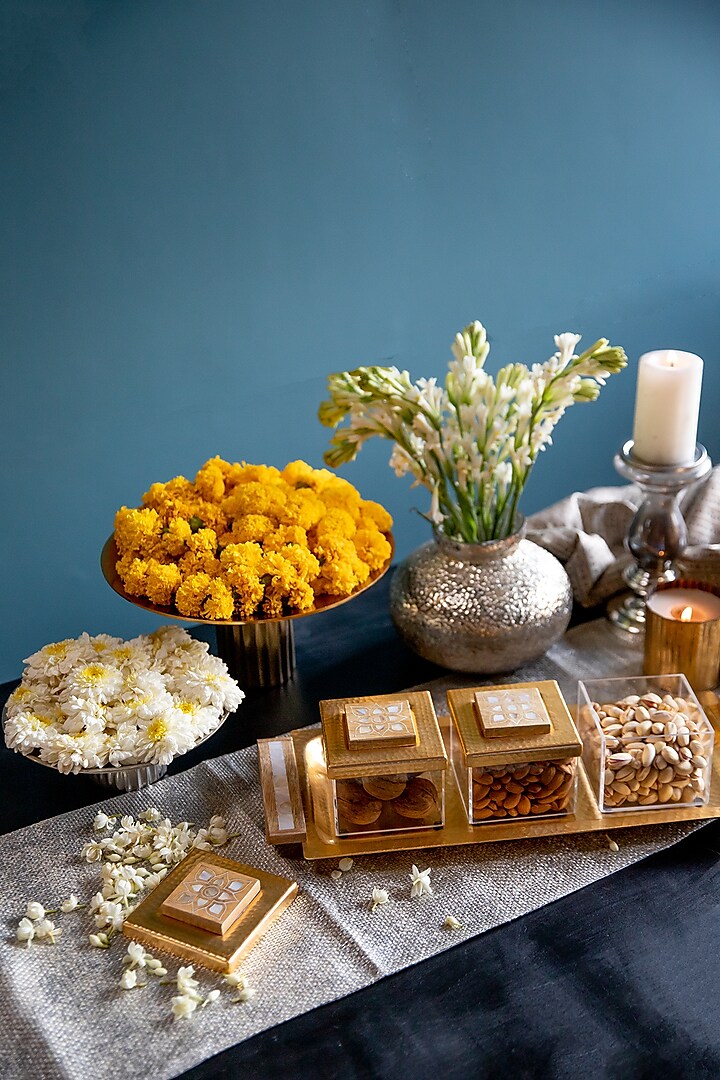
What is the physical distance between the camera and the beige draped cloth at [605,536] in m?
1.57

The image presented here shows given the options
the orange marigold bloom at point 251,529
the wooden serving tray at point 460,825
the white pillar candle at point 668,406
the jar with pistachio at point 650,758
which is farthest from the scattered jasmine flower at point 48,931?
the white pillar candle at point 668,406

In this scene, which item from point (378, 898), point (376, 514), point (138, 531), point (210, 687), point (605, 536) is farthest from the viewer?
point (605, 536)

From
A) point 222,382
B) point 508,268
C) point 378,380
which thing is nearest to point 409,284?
point 508,268

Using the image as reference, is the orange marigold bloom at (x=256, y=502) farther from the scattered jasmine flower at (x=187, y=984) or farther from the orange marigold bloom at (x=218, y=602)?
the scattered jasmine flower at (x=187, y=984)

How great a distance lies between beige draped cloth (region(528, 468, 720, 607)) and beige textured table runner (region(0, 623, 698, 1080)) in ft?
1.60

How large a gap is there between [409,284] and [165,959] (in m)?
1.81

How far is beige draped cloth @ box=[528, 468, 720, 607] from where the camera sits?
5.16 ft

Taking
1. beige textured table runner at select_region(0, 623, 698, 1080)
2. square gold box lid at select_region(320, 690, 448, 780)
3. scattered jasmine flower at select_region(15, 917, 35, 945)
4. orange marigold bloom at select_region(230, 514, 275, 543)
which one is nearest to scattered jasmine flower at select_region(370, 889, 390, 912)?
beige textured table runner at select_region(0, 623, 698, 1080)

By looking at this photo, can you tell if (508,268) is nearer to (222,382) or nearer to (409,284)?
(409,284)

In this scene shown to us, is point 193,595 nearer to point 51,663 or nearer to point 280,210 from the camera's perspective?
point 51,663

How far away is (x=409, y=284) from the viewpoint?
99.3 inches

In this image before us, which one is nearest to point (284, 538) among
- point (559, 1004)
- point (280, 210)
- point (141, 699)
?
point (141, 699)

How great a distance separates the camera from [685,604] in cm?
143

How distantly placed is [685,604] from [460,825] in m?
0.46
